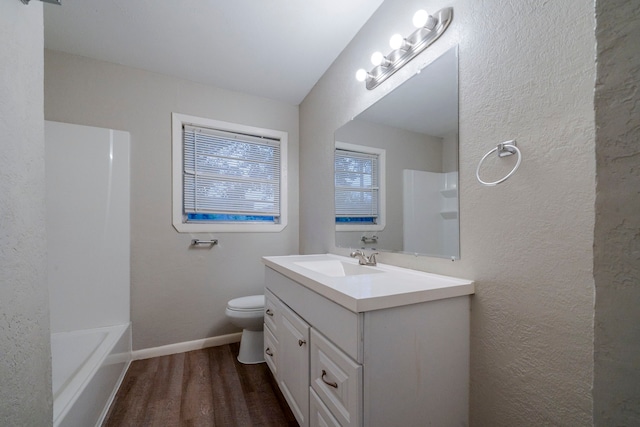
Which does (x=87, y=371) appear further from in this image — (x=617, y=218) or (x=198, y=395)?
(x=617, y=218)

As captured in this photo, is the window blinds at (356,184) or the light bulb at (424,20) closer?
the light bulb at (424,20)

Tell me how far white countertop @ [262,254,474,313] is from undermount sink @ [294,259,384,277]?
1.01 feet

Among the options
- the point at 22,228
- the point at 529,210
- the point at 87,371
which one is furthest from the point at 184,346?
the point at 529,210

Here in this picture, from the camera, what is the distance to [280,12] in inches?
62.1

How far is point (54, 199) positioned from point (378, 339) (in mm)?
2348

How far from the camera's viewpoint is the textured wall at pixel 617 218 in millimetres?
279

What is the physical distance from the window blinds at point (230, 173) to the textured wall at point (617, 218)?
7.82 feet

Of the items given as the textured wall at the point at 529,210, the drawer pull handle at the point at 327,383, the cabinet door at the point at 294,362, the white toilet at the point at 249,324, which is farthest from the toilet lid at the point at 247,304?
the textured wall at the point at 529,210

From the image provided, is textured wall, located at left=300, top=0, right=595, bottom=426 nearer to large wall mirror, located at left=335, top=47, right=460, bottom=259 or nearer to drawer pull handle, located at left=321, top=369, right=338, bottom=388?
large wall mirror, located at left=335, top=47, right=460, bottom=259

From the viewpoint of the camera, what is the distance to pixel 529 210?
829 millimetres

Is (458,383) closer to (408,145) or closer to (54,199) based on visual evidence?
(408,145)

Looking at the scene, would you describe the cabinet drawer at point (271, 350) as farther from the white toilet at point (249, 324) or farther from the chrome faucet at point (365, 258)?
the chrome faucet at point (365, 258)

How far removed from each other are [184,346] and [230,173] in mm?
1555

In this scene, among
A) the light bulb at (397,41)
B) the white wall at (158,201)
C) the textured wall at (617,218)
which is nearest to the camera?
the textured wall at (617,218)
